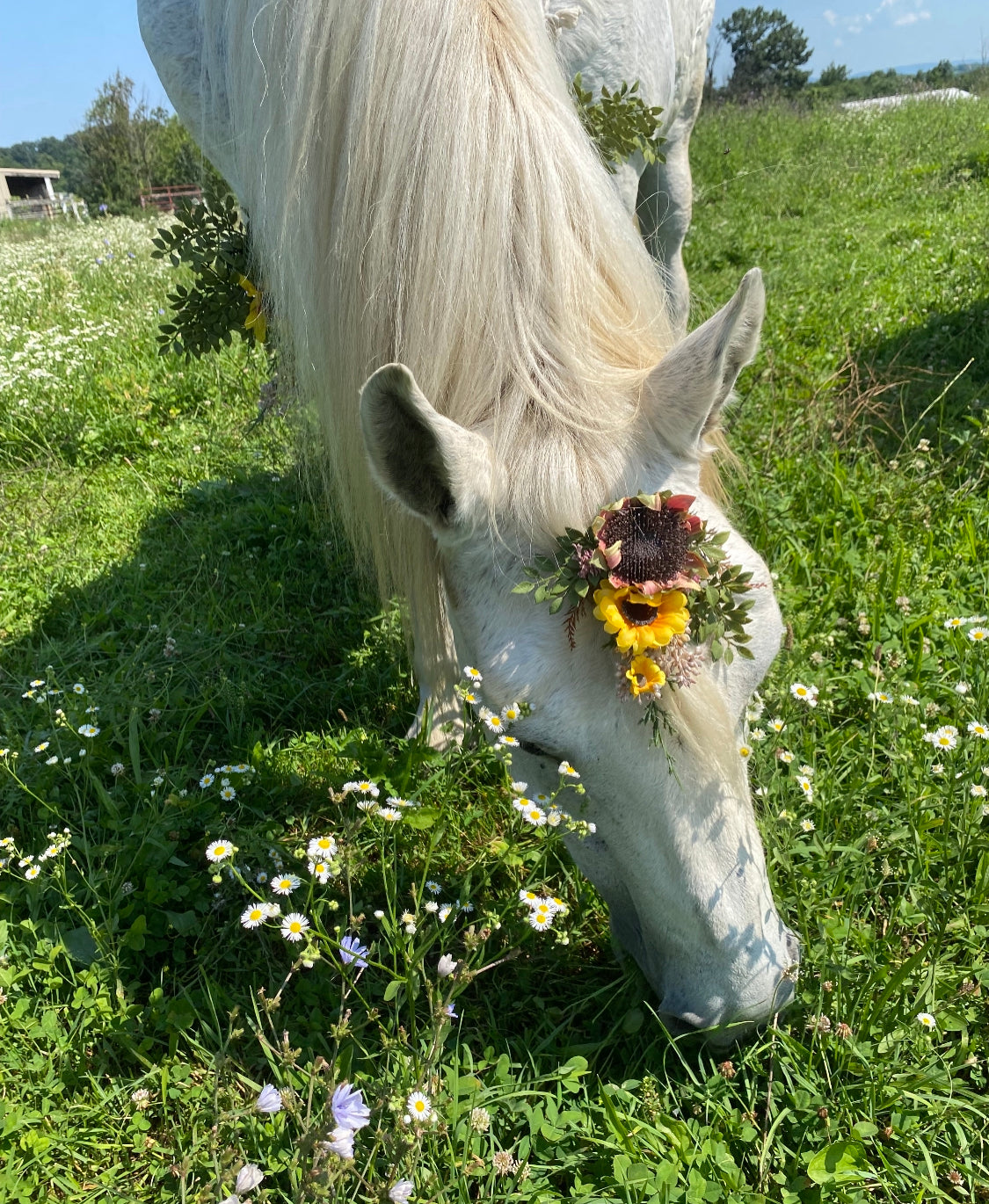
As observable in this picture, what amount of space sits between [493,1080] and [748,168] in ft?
35.4

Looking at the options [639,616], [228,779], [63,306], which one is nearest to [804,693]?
[639,616]

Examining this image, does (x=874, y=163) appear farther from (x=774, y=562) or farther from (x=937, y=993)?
(x=937, y=993)

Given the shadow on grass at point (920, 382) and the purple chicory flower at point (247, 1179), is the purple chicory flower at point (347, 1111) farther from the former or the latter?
the shadow on grass at point (920, 382)

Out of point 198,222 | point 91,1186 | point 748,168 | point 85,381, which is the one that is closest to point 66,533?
point 85,381

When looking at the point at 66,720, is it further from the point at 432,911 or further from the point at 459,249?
the point at 459,249

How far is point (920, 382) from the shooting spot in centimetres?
449

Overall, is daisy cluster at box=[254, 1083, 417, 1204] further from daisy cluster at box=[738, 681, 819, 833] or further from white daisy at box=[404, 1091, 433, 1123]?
daisy cluster at box=[738, 681, 819, 833]

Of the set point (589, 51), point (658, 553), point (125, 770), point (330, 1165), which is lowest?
point (125, 770)

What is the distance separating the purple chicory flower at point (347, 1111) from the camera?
1121 millimetres

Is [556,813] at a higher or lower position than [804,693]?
higher

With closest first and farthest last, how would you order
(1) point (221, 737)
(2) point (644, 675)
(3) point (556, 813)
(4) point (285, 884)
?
(2) point (644, 675) → (3) point (556, 813) → (4) point (285, 884) → (1) point (221, 737)

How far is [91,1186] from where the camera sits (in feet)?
5.28

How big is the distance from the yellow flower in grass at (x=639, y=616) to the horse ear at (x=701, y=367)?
33 centimetres

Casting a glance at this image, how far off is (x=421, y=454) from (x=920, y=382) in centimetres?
406
